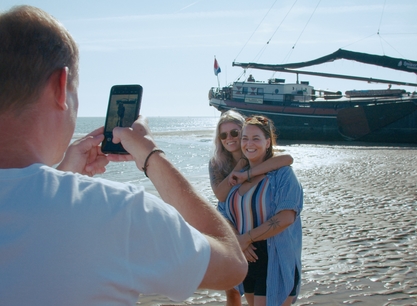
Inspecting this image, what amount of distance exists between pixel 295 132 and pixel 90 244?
107ft

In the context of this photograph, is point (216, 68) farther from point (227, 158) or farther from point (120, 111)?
point (120, 111)

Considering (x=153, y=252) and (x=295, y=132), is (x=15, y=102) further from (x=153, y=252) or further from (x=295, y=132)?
(x=295, y=132)

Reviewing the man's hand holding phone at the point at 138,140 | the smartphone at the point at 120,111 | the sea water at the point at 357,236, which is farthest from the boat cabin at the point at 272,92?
the man's hand holding phone at the point at 138,140

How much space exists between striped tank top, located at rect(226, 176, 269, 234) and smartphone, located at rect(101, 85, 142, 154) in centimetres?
161

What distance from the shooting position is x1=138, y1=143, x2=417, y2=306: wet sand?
16.4 feet

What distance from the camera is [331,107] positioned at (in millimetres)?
31297

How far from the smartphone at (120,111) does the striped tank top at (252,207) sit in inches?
63.5

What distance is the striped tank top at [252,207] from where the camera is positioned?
3268 mm

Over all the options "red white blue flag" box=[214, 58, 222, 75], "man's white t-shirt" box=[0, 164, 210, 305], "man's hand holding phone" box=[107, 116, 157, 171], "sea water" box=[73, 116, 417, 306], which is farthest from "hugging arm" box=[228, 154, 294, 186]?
"red white blue flag" box=[214, 58, 222, 75]

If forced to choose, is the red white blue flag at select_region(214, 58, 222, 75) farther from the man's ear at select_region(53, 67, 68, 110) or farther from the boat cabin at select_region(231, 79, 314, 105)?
the man's ear at select_region(53, 67, 68, 110)

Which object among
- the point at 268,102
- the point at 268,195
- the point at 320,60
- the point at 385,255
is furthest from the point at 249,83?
the point at 268,195

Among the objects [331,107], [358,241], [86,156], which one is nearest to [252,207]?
[86,156]

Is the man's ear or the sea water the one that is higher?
the man's ear

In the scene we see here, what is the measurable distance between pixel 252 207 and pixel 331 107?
1157 inches
